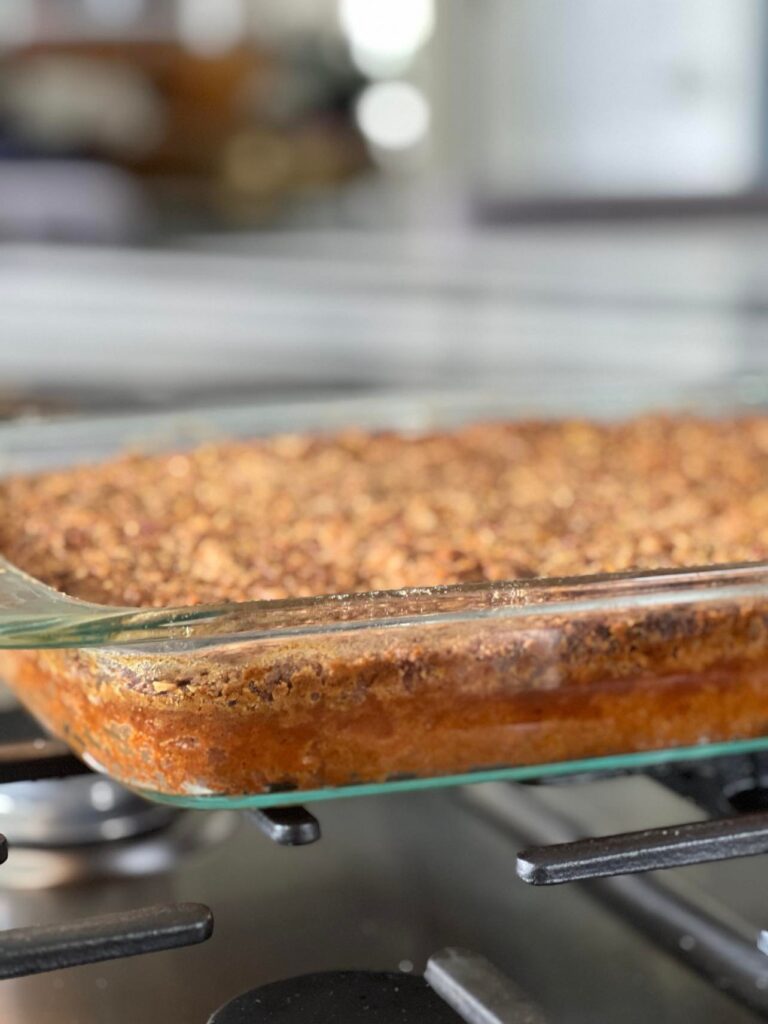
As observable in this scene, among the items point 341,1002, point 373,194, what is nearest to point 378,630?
point 341,1002

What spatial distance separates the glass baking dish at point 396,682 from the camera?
0.51m

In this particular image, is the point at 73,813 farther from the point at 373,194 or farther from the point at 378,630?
the point at 373,194

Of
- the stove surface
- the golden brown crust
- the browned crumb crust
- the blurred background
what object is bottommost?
the stove surface

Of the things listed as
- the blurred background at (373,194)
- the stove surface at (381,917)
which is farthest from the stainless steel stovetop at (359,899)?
the blurred background at (373,194)

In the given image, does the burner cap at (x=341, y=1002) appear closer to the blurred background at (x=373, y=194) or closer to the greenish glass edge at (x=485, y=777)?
the greenish glass edge at (x=485, y=777)

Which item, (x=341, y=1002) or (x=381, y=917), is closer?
(x=341, y=1002)

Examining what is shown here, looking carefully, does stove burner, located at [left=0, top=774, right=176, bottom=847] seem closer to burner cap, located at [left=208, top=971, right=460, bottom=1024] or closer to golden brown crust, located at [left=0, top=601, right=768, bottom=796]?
golden brown crust, located at [left=0, top=601, right=768, bottom=796]

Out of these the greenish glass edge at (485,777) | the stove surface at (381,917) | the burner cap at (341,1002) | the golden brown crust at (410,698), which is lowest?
the stove surface at (381,917)

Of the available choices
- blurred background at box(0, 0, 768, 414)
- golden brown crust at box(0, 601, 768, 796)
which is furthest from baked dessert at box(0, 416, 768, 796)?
blurred background at box(0, 0, 768, 414)

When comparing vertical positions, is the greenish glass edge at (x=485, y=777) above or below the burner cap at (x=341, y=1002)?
above

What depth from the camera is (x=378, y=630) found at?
525 mm

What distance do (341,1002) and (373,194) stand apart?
9.70 feet

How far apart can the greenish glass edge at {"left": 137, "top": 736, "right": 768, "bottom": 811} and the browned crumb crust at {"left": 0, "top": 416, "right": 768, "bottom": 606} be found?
0.09m

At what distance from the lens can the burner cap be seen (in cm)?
47
